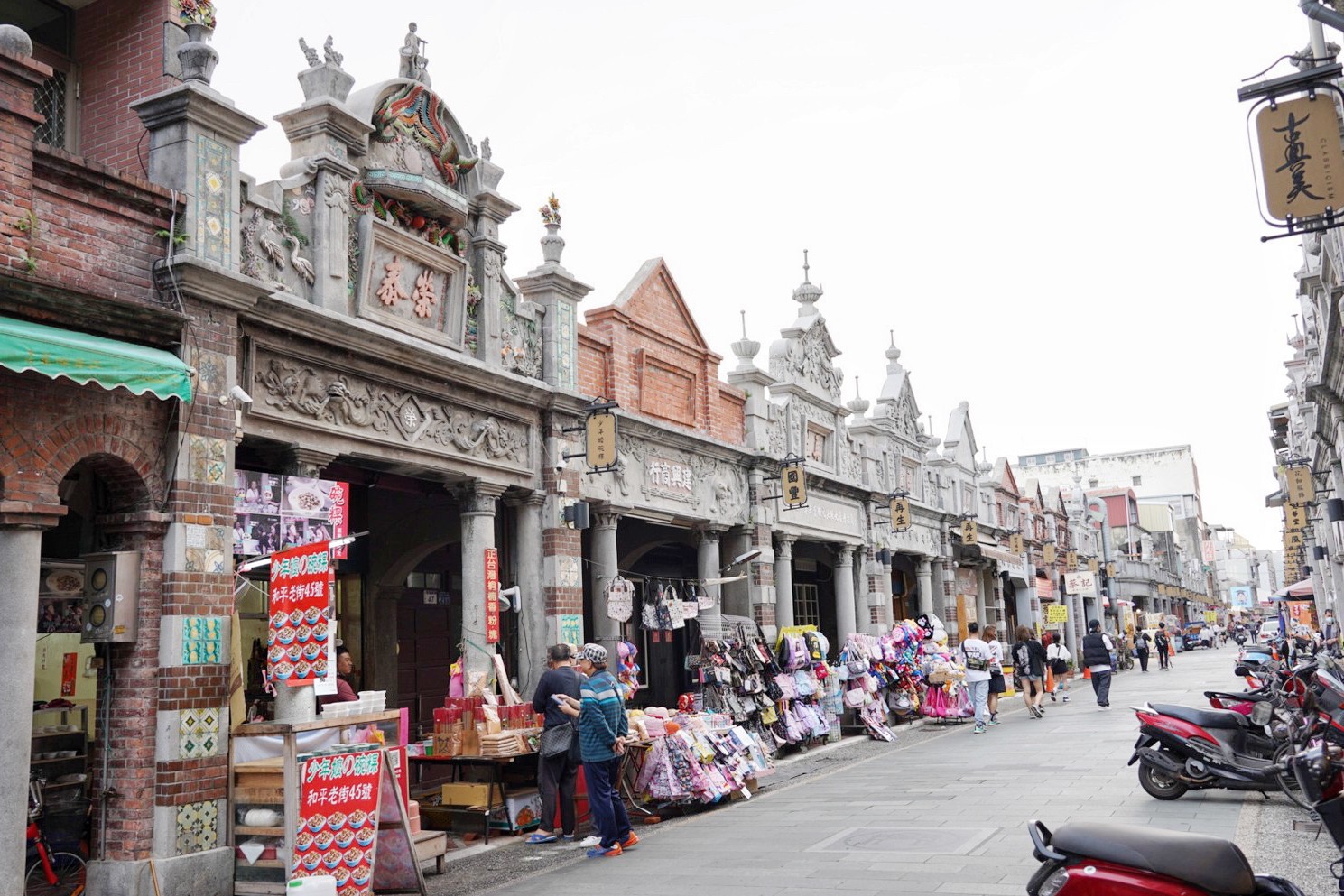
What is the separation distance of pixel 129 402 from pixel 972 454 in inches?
1132

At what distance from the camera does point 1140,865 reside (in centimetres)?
441

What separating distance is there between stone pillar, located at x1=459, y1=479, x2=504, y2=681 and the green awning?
4366 millimetres

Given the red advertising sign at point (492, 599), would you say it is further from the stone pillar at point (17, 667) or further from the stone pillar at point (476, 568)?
the stone pillar at point (17, 667)

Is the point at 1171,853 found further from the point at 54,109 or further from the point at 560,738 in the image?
the point at 54,109

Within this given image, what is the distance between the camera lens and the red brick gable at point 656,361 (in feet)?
49.8

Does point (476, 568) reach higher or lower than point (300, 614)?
higher

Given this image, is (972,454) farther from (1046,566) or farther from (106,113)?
(106,113)

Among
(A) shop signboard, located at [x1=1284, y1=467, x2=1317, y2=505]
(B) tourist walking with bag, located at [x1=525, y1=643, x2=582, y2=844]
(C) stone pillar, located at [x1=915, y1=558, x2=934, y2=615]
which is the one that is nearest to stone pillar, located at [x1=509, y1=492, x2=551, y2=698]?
(B) tourist walking with bag, located at [x1=525, y1=643, x2=582, y2=844]

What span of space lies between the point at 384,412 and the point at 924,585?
19.2 meters

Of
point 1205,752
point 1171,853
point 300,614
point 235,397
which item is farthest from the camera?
point 1205,752

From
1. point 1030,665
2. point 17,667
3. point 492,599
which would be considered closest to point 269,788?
point 17,667

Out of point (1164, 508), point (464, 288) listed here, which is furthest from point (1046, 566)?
point (1164, 508)

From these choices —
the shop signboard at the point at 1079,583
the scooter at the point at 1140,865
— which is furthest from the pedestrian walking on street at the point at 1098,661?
the scooter at the point at 1140,865

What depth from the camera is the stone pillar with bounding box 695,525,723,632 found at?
56.7ft
